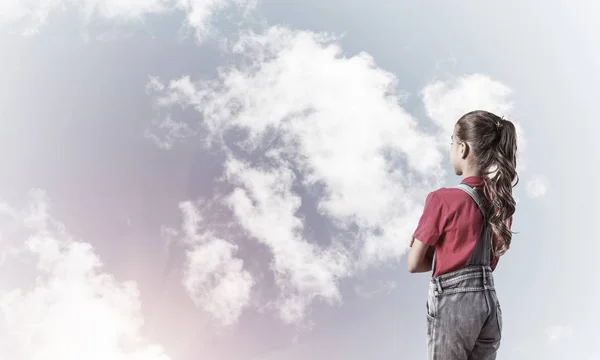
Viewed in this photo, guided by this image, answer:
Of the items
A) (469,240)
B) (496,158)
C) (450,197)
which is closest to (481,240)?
(469,240)

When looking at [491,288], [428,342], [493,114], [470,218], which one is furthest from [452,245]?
[493,114]

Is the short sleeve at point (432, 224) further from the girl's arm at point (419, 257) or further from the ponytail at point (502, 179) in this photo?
the ponytail at point (502, 179)

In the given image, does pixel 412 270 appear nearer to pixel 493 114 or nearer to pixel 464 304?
pixel 464 304

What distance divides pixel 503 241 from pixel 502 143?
0.51 m

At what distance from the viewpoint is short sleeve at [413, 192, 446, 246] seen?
2553mm

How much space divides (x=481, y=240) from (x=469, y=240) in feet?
0.27

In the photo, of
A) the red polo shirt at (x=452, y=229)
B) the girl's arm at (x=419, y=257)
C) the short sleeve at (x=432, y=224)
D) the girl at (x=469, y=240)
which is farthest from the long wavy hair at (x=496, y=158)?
the girl's arm at (x=419, y=257)

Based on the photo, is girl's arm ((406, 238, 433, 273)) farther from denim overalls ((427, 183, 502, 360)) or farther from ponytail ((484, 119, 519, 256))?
ponytail ((484, 119, 519, 256))

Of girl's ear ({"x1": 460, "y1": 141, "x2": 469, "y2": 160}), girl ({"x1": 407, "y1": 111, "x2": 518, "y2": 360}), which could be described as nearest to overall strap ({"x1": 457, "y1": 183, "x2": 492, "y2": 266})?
girl ({"x1": 407, "y1": 111, "x2": 518, "y2": 360})

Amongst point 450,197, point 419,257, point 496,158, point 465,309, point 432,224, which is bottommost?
point 465,309

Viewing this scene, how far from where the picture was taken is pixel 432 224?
256 centimetres

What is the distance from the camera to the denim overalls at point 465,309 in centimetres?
253

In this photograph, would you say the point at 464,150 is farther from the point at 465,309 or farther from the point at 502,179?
the point at 465,309

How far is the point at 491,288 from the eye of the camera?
2.63 metres
